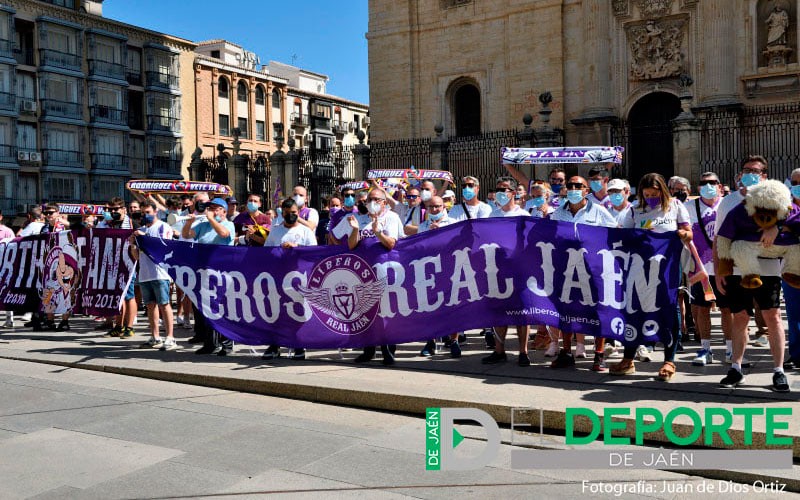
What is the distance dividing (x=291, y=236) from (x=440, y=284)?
208 cm

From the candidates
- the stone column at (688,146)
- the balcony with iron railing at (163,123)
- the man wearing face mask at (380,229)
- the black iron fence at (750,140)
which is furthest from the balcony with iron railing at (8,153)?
the man wearing face mask at (380,229)

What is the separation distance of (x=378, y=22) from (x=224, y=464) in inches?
1144

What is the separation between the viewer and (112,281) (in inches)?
489

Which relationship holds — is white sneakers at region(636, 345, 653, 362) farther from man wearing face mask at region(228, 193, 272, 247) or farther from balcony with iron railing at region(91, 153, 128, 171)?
balcony with iron railing at region(91, 153, 128, 171)

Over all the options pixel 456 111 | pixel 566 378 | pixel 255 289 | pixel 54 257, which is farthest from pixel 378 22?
pixel 566 378

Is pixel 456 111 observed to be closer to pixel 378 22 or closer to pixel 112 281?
pixel 378 22

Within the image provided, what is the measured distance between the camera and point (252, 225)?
1162 cm

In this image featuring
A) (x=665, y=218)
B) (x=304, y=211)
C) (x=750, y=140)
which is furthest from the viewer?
(x=750, y=140)

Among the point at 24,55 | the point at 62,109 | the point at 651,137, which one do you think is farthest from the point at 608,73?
the point at 24,55

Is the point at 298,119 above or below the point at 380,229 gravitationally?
above

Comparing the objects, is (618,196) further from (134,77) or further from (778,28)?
(134,77)

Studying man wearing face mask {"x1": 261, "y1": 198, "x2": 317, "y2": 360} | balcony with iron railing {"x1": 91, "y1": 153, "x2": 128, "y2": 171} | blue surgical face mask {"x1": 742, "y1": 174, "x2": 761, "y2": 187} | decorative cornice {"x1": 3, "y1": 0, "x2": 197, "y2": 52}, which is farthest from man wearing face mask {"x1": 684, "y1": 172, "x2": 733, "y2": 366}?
balcony with iron railing {"x1": 91, "y1": 153, "x2": 128, "y2": 171}

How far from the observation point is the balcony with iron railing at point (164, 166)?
5412cm

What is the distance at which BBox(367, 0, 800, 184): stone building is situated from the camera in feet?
80.0
